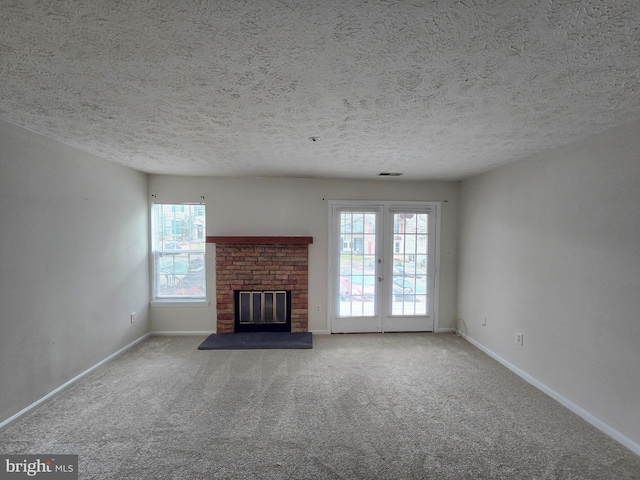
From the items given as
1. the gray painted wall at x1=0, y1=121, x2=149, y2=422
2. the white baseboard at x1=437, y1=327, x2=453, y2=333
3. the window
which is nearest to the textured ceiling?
the gray painted wall at x1=0, y1=121, x2=149, y2=422

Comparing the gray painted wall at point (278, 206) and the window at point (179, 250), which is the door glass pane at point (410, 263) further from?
the window at point (179, 250)

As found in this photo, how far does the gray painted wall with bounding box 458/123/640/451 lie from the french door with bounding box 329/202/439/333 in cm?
86

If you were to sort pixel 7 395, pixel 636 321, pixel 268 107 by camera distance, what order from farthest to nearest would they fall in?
pixel 7 395
pixel 636 321
pixel 268 107

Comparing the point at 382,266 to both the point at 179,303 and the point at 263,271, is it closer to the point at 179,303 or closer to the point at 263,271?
the point at 263,271

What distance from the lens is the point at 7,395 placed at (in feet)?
6.95

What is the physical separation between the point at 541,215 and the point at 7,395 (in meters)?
4.85

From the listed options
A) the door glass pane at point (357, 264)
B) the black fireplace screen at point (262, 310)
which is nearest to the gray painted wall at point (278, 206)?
the door glass pane at point (357, 264)

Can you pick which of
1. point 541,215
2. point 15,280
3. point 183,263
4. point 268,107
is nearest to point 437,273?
point 541,215

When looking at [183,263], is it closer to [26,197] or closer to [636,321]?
[26,197]

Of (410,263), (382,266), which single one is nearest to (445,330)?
(410,263)

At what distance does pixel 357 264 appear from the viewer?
4.23 m

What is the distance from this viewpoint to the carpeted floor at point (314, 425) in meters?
1.83

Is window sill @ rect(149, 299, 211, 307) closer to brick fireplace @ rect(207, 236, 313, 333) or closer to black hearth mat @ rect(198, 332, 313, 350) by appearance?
brick fireplace @ rect(207, 236, 313, 333)

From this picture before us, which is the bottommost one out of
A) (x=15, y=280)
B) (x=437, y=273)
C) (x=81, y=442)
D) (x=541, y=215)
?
(x=81, y=442)
